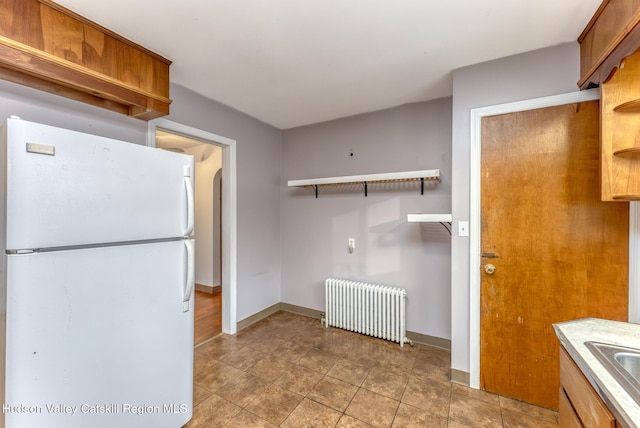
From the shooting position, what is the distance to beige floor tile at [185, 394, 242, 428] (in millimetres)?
1674

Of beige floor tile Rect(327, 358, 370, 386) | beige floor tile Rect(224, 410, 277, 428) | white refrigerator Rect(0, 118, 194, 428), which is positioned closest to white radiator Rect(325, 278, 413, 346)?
beige floor tile Rect(327, 358, 370, 386)

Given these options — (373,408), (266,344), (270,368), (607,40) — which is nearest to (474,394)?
(373,408)

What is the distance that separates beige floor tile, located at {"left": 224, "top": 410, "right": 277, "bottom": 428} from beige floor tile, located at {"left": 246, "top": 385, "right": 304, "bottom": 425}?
0.09 ft

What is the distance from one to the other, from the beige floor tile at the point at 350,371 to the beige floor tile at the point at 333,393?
53 millimetres

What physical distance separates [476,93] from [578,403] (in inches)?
74.3

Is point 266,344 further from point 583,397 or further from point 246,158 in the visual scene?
point 583,397

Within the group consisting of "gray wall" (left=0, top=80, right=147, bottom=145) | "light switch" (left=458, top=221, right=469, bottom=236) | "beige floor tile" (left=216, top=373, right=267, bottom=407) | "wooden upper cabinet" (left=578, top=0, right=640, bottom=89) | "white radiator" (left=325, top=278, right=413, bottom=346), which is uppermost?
"wooden upper cabinet" (left=578, top=0, right=640, bottom=89)

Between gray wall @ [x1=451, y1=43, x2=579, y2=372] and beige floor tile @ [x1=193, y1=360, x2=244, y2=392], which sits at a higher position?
gray wall @ [x1=451, y1=43, x2=579, y2=372]

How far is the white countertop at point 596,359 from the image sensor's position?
2.49ft

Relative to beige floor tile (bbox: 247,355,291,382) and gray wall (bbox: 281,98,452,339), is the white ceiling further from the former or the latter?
beige floor tile (bbox: 247,355,291,382)

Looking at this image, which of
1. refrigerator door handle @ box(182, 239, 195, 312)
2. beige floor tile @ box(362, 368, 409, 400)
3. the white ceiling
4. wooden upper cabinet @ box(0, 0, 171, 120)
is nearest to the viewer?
wooden upper cabinet @ box(0, 0, 171, 120)

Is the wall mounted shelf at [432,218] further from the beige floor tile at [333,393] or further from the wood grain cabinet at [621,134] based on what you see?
the beige floor tile at [333,393]

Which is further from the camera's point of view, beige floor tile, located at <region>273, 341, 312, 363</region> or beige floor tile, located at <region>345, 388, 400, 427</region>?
beige floor tile, located at <region>273, 341, 312, 363</region>

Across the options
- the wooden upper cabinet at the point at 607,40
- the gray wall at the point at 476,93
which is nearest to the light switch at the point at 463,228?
the gray wall at the point at 476,93
